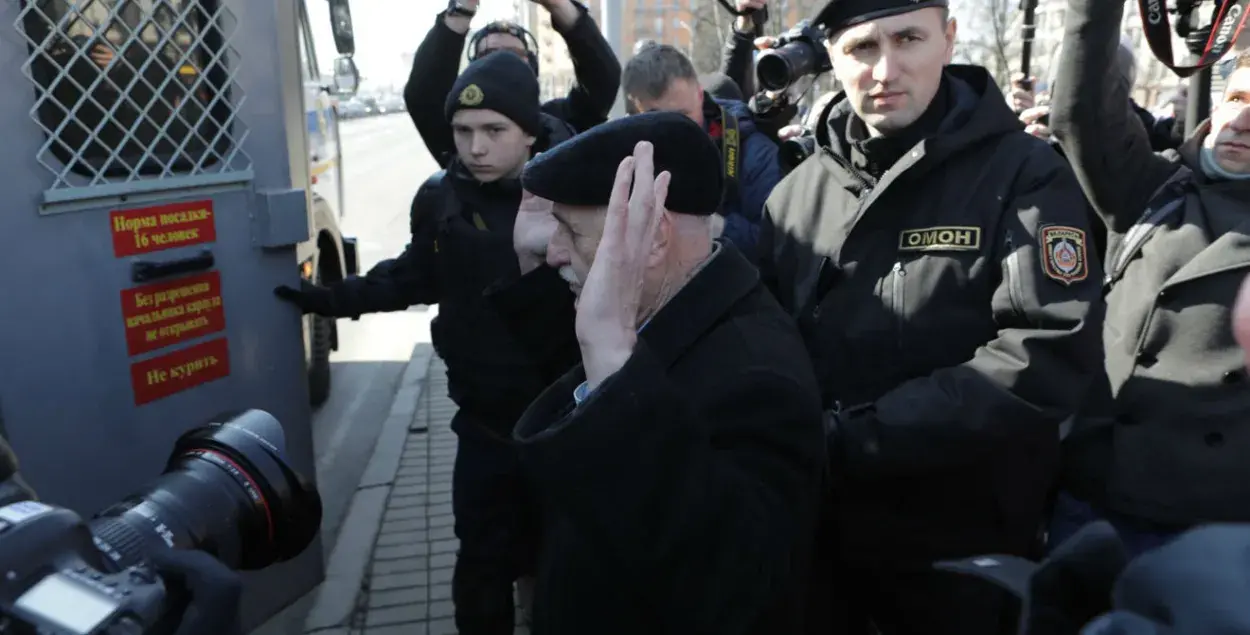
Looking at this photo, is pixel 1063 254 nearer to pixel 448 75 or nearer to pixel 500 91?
pixel 500 91

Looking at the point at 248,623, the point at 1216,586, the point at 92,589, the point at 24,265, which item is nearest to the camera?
the point at 1216,586

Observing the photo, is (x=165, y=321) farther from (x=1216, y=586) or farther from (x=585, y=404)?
(x=1216, y=586)

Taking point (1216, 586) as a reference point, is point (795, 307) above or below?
below

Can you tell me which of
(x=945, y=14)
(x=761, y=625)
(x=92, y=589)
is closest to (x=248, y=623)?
(x=92, y=589)

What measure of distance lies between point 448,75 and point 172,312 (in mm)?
1257

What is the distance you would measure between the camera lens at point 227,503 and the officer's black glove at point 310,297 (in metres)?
1.07

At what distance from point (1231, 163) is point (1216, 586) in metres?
1.63

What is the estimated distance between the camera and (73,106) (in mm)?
2271

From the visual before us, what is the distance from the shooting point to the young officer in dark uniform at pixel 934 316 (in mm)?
1551

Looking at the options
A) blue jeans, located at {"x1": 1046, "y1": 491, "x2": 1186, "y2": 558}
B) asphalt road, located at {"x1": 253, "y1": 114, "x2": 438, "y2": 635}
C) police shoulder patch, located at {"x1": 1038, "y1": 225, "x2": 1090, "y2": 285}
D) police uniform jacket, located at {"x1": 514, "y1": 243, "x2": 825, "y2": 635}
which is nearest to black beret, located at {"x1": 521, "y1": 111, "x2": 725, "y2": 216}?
police uniform jacket, located at {"x1": 514, "y1": 243, "x2": 825, "y2": 635}

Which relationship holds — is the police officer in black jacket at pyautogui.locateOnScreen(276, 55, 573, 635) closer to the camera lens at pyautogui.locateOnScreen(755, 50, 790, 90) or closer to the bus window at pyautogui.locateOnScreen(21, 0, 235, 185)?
the bus window at pyautogui.locateOnScreen(21, 0, 235, 185)

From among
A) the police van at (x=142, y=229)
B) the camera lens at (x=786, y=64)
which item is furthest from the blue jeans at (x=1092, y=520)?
the police van at (x=142, y=229)

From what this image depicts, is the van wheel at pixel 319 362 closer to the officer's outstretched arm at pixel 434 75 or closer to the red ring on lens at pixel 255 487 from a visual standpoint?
the officer's outstretched arm at pixel 434 75

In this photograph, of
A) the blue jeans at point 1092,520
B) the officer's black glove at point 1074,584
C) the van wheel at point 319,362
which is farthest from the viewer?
the van wheel at point 319,362
